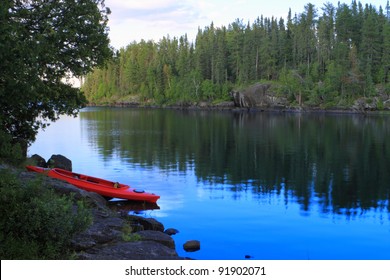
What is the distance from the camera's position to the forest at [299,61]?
139625 millimetres

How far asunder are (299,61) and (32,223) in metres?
161

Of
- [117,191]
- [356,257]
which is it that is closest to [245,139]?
[117,191]

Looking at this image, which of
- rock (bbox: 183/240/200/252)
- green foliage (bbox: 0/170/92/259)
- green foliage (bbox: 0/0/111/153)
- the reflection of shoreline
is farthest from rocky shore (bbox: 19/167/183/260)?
the reflection of shoreline

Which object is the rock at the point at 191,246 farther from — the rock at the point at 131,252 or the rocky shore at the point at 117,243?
the rock at the point at 131,252

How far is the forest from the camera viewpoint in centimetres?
13962

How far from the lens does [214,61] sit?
177000 millimetres

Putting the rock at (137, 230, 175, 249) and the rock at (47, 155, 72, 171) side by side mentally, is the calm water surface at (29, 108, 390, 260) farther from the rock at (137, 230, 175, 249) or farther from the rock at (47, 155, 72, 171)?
the rock at (47, 155, 72, 171)

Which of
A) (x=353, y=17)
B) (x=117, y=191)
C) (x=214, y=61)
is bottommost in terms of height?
(x=117, y=191)

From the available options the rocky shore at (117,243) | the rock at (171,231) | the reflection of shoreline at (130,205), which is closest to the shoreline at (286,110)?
the reflection of shoreline at (130,205)

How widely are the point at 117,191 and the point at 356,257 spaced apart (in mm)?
15455

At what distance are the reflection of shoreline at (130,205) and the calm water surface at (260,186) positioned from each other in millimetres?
750

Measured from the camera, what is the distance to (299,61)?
535ft

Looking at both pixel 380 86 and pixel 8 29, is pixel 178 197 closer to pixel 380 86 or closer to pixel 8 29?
pixel 8 29

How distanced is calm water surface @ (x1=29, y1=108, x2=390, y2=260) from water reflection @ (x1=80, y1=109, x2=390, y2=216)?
0.10 metres
